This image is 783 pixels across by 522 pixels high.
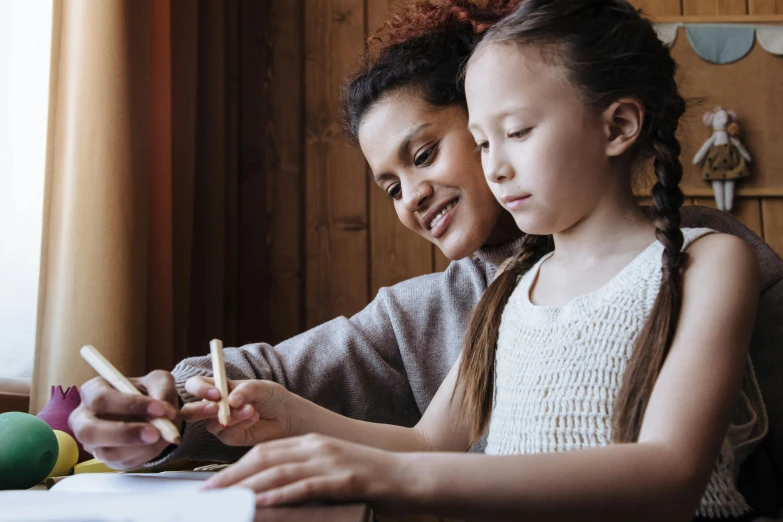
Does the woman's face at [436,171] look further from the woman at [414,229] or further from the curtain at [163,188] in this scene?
the curtain at [163,188]

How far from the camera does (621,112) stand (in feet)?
2.65

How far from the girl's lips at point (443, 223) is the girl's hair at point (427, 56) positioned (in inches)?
6.5

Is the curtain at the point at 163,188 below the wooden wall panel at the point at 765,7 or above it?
below

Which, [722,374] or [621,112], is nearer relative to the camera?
[722,374]

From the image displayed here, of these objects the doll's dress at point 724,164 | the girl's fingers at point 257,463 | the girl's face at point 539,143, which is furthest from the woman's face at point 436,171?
the doll's dress at point 724,164

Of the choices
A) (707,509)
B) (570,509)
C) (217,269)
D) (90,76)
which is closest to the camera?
(570,509)

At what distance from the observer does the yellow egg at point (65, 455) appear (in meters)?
0.94

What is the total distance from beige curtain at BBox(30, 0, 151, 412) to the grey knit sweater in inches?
12.4

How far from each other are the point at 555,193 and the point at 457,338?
1.48ft

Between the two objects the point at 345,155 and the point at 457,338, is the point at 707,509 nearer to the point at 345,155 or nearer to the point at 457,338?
the point at 457,338

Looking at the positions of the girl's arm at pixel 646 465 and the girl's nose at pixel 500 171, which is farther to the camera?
the girl's nose at pixel 500 171

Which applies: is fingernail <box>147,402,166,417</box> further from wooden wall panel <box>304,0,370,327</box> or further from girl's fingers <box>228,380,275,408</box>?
wooden wall panel <box>304,0,370,327</box>

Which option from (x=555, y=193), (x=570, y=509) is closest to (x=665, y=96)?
(x=555, y=193)

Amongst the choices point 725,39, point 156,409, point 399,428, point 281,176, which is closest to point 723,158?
point 725,39
